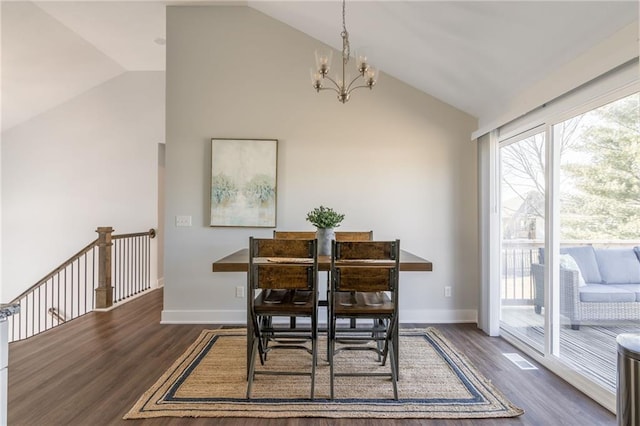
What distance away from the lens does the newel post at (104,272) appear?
4.20 meters

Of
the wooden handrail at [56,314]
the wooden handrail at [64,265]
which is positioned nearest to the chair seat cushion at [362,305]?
the wooden handrail at [64,265]

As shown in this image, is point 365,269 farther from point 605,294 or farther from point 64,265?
point 64,265

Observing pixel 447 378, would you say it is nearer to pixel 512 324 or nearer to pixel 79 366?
pixel 512 324

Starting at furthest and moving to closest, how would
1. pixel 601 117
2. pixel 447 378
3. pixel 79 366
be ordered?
pixel 79 366 < pixel 447 378 < pixel 601 117

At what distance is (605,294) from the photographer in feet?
7.36

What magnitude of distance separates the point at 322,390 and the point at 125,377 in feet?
4.82

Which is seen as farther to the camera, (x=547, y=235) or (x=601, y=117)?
(x=547, y=235)

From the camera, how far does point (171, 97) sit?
3623 millimetres

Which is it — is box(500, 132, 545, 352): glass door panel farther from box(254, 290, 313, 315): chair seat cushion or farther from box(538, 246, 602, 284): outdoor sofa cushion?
box(254, 290, 313, 315): chair seat cushion

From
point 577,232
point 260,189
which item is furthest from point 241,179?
point 577,232

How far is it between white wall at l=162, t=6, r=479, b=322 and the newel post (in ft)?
3.89

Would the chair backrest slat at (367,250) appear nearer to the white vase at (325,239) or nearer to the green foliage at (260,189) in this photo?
the white vase at (325,239)

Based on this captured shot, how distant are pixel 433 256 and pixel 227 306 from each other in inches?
93.2

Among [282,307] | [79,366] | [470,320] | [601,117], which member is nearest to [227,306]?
[79,366]
